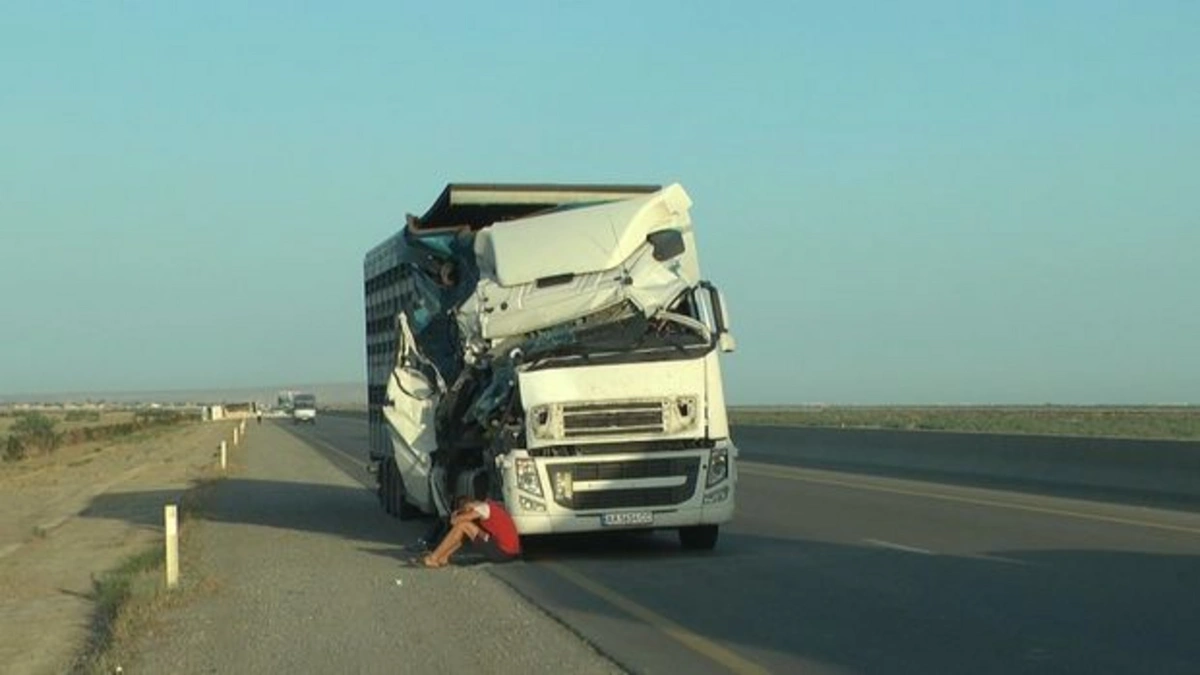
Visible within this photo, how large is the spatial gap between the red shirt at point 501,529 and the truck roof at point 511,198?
4659mm

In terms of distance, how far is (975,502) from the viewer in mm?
24969

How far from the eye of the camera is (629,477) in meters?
17.3

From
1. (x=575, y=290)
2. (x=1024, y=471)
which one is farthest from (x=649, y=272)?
(x=1024, y=471)

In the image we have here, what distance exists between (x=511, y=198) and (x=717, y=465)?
16.7ft

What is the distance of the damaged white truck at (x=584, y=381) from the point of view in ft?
56.3

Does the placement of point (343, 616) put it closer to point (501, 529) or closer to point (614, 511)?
point (501, 529)

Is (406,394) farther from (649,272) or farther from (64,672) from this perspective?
(64,672)

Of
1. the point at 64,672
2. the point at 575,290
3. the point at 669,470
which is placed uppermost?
the point at 575,290

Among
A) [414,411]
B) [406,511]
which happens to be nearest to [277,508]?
[406,511]

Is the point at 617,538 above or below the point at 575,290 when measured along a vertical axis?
below

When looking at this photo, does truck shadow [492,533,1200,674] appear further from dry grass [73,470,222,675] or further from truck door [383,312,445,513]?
dry grass [73,470,222,675]

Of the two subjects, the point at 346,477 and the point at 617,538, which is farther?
the point at 346,477

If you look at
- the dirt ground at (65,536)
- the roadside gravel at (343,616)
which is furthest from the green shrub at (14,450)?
the roadside gravel at (343,616)

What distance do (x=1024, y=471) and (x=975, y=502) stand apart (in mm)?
6356
